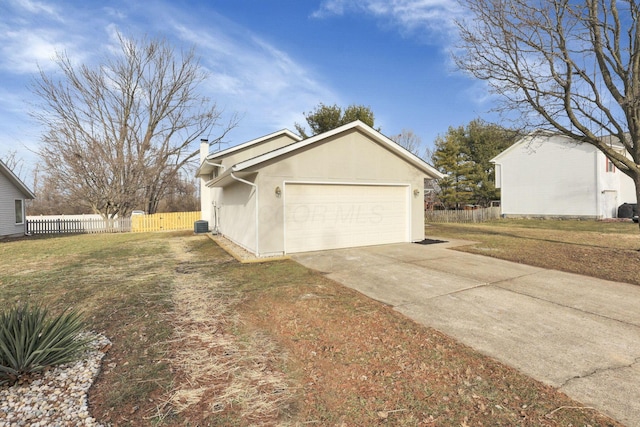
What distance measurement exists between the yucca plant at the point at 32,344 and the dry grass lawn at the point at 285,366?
1.45ft

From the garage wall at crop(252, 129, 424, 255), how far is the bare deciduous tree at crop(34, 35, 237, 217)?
17495 millimetres

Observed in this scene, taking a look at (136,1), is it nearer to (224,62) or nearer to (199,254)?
(224,62)

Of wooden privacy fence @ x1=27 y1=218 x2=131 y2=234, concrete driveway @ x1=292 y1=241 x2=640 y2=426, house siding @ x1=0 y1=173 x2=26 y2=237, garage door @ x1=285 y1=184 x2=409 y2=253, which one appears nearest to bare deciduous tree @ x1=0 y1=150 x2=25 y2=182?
wooden privacy fence @ x1=27 y1=218 x2=131 y2=234

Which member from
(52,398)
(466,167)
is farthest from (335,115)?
(52,398)

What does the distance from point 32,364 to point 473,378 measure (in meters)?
4.09

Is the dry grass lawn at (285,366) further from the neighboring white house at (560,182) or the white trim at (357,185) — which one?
the neighboring white house at (560,182)

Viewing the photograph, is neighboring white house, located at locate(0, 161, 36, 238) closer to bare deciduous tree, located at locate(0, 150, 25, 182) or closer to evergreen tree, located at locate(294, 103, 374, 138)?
bare deciduous tree, located at locate(0, 150, 25, 182)

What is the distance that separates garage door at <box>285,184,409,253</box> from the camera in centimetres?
966

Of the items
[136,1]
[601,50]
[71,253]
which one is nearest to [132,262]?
[71,253]

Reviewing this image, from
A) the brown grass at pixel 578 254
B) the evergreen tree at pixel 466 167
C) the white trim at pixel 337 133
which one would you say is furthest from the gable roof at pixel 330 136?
the evergreen tree at pixel 466 167

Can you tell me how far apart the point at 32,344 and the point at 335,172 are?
831 centimetres

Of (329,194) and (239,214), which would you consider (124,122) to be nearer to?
(239,214)

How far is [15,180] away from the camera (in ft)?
56.3

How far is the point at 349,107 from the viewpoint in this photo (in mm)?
24672
